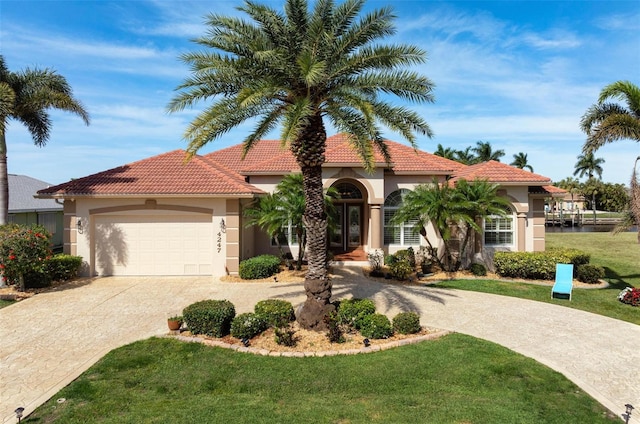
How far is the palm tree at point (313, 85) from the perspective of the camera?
10.1 meters

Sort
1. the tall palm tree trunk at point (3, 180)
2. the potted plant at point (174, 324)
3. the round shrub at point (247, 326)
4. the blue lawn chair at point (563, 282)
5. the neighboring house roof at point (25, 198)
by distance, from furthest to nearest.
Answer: the neighboring house roof at point (25, 198) < the tall palm tree trunk at point (3, 180) < the blue lawn chair at point (563, 282) < the potted plant at point (174, 324) < the round shrub at point (247, 326)

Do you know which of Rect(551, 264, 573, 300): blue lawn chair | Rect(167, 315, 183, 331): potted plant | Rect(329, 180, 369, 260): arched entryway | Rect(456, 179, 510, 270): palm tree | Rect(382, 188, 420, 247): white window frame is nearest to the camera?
Rect(167, 315, 183, 331): potted plant

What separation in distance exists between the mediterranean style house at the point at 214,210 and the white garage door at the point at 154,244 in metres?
0.05

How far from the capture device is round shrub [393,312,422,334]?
33.1 feet

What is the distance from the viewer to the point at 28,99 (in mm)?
16297

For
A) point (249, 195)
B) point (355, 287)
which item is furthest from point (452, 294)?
point (249, 195)

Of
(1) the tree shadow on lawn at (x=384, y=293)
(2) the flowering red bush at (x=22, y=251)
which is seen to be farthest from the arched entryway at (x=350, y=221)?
(2) the flowering red bush at (x=22, y=251)

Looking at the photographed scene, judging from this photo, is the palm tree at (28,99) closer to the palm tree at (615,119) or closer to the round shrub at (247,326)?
the round shrub at (247,326)

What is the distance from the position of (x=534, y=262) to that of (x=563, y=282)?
3077 millimetres

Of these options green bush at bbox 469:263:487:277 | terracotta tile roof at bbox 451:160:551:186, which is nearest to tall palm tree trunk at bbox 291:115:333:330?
green bush at bbox 469:263:487:277

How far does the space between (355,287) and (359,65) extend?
8796mm

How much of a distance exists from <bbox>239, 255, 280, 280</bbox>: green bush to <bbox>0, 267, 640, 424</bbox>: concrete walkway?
33.1 inches

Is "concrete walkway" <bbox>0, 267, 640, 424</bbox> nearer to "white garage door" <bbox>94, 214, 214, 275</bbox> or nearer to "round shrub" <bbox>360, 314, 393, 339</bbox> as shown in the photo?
"white garage door" <bbox>94, 214, 214, 275</bbox>

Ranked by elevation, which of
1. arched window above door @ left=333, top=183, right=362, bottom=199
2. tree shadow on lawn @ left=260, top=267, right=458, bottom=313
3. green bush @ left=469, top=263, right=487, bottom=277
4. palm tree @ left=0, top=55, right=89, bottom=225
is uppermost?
palm tree @ left=0, top=55, right=89, bottom=225
